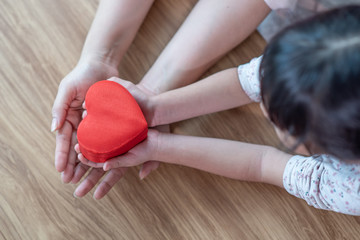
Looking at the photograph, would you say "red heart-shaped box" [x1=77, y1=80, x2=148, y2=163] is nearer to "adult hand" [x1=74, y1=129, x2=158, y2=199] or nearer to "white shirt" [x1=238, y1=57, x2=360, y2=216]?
"adult hand" [x1=74, y1=129, x2=158, y2=199]

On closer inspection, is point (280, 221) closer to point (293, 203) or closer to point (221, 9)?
point (293, 203)

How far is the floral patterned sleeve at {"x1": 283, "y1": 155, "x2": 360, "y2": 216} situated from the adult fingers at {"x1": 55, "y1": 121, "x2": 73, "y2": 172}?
0.38m

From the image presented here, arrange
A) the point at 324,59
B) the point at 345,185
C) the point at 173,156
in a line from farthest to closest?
the point at 173,156, the point at 345,185, the point at 324,59

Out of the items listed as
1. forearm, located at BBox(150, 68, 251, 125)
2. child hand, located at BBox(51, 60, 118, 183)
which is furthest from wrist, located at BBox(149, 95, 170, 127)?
child hand, located at BBox(51, 60, 118, 183)

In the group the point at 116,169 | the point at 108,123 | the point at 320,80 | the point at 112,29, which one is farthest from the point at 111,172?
the point at 320,80

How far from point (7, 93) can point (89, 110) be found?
0.81 ft

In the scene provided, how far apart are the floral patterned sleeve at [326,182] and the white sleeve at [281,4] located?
260 mm

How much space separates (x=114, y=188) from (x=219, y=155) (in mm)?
209

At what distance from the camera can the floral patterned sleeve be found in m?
0.51

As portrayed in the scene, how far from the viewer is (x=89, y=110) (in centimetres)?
56

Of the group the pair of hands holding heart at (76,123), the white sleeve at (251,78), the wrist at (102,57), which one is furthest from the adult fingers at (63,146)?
the white sleeve at (251,78)

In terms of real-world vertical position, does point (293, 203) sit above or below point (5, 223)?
below

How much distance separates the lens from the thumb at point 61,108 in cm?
61

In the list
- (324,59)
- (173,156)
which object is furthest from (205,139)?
(324,59)
